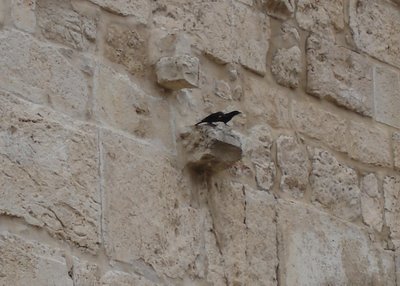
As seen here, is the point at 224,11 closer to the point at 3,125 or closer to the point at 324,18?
the point at 324,18

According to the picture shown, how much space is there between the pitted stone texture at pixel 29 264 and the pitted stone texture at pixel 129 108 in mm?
533

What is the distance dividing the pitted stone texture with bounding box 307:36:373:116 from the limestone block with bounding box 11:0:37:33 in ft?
4.36

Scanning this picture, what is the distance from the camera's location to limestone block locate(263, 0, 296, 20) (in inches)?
208

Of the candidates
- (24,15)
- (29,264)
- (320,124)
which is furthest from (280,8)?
(29,264)

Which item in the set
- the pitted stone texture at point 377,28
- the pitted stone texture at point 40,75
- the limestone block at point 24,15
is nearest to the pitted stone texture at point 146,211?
the pitted stone texture at point 40,75

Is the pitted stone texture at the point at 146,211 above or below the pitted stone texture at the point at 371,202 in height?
below

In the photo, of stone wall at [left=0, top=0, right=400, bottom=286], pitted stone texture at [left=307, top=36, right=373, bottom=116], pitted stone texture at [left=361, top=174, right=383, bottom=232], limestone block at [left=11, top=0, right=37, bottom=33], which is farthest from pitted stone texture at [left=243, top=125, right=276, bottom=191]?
limestone block at [left=11, top=0, right=37, bottom=33]

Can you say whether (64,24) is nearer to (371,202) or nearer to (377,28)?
(371,202)

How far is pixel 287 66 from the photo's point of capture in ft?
17.2

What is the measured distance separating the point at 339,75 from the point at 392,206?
0.55 metres

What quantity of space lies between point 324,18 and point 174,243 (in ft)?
4.53

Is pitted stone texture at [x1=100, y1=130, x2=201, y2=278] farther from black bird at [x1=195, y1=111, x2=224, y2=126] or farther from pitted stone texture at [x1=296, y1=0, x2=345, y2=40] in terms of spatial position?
pitted stone texture at [x1=296, y1=0, x2=345, y2=40]

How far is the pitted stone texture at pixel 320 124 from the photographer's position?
5.21 meters

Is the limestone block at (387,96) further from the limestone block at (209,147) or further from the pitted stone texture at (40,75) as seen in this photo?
the pitted stone texture at (40,75)
